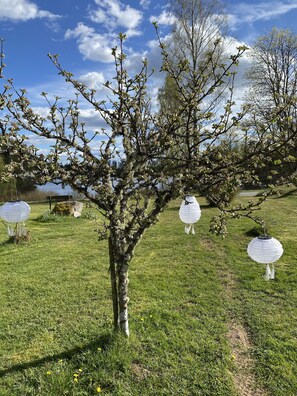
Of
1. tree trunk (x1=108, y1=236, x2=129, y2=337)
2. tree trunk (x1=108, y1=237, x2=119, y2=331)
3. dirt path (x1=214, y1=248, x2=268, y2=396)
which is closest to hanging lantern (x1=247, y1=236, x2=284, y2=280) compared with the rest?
dirt path (x1=214, y1=248, x2=268, y2=396)

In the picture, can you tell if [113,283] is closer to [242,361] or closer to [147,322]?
[147,322]

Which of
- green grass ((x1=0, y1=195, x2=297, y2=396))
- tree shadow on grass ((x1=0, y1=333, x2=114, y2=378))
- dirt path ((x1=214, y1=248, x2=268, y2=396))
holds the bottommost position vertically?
dirt path ((x1=214, y1=248, x2=268, y2=396))

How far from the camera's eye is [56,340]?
4312 mm

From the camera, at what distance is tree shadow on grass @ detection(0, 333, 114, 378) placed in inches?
148

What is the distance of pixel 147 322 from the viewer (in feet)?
15.3

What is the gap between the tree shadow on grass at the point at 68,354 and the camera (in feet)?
12.3

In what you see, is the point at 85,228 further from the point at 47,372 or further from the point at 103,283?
the point at 47,372

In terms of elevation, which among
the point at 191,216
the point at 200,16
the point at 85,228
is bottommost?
the point at 85,228

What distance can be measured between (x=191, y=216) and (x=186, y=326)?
1943 millimetres

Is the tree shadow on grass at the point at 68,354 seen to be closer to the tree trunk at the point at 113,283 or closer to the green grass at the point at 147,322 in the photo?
the green grass at the point at 147,322

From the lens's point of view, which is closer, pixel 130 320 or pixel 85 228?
pixel 130 320

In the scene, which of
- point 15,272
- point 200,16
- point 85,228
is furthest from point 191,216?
point 200,16

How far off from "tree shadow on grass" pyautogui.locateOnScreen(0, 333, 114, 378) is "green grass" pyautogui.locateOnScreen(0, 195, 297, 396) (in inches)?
0.5

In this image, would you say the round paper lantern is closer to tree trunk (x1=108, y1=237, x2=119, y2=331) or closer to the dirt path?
tree trunk (x1=108, y1=237, x2=119, y2=331)
